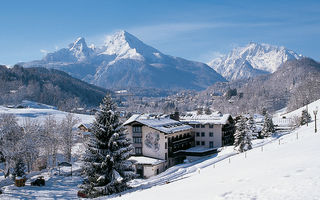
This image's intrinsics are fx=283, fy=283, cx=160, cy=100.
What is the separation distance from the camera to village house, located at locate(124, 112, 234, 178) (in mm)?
53562

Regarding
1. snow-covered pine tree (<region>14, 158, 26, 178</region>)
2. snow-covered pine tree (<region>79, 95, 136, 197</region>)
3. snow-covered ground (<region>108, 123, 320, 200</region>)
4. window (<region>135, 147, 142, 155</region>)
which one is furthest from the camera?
window (<region>135, 147, 142, 155</region>)

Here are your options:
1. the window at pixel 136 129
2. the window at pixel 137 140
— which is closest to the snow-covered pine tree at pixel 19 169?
the window at pixel 137 140

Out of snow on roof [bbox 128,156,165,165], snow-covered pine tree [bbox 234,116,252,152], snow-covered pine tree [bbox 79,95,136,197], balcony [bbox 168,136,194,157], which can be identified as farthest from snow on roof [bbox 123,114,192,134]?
snow-covered pine tree [bbox 79,95,136,197]

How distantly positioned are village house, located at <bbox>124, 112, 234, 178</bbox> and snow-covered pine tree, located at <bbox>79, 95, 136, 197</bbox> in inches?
801

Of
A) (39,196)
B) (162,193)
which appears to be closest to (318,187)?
(162,193)

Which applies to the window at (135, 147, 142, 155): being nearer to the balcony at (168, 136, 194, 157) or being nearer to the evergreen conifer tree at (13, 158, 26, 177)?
the balcony at (168, 136, 194, 157)

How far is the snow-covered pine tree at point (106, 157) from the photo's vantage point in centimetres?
2923

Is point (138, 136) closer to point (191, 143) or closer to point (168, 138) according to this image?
point (168, 138)

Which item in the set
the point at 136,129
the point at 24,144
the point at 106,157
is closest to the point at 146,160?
the point at 136,129

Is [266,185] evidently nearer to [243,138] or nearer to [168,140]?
[243,138]

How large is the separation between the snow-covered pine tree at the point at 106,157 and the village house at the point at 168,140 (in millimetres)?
20340

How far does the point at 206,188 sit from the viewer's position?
57.8ft

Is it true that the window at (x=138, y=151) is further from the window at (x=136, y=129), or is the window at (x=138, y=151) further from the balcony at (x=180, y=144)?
the balcony at (x=180, y=144)

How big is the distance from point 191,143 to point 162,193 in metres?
49.6
